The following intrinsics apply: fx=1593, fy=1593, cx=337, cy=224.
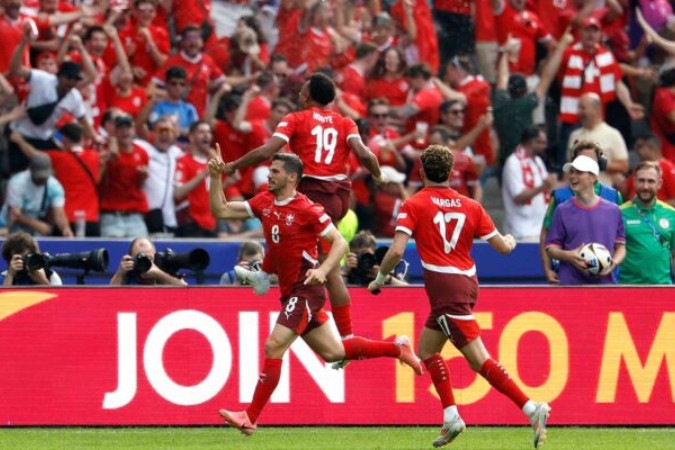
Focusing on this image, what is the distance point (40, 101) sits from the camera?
1661cm

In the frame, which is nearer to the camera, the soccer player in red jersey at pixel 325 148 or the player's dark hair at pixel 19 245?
the soccer player in red jersey at pixel 325 148

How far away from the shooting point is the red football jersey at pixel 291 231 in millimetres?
11125

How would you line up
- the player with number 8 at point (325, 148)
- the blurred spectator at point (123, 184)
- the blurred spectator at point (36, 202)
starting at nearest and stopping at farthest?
the player with number 8 at point (325, 148) < the blurred spectator at point (36, 202) < the blurred spectator at point (123, 184)

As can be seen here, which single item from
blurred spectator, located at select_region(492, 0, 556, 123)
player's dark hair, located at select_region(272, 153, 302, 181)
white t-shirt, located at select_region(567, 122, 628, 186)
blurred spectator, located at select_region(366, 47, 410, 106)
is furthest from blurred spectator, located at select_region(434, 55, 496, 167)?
player's dark hair, located at select_region(272, 153, 302, 181)

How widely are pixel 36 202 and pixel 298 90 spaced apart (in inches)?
Result: 147

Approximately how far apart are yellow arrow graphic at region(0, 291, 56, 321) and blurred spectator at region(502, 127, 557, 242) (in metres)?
6.17

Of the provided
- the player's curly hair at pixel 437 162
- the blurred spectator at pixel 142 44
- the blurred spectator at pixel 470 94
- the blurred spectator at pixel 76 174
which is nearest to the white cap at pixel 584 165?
the player's curly hair at pixel 437 162

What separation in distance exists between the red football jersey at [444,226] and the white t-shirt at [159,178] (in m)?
6.22

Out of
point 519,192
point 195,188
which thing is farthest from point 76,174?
point 519,192

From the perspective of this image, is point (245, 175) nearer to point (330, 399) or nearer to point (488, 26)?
point (488, 26)

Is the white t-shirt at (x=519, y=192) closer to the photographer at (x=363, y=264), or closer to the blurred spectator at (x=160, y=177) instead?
the photographer at (x=363, y=264)

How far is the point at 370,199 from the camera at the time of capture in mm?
17266

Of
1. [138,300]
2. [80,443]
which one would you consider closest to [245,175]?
[138,300]

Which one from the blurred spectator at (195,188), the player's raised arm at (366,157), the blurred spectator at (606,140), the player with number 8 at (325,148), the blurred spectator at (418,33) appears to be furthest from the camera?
the blurred spectator at (418,33)
